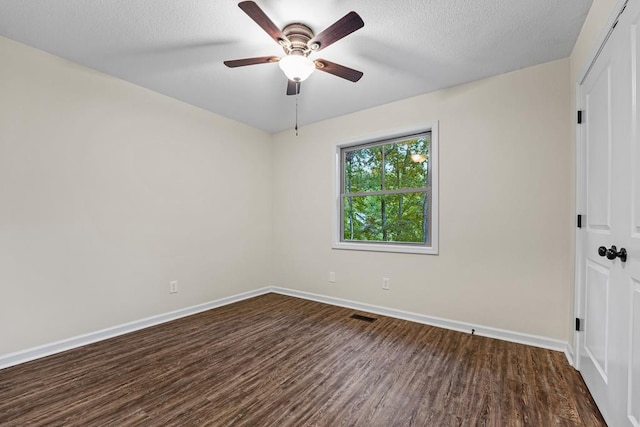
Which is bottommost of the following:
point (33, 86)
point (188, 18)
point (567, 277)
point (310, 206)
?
point (567, 277)

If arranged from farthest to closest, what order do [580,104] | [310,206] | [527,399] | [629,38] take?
[310,206] → [580,104] → [527,399] → [629,38]

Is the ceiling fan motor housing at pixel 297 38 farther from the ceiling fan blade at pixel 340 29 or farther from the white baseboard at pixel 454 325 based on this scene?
the white baseboard at pixel 454 325

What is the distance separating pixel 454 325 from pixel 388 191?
5.24ft

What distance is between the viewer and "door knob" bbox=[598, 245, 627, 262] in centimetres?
136

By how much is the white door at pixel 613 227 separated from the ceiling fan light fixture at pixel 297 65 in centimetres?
165

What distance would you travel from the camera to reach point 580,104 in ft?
6.81

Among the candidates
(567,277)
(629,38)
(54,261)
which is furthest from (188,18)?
(567,277)

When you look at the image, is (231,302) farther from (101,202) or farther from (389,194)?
(389,194)

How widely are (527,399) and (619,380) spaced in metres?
0.53

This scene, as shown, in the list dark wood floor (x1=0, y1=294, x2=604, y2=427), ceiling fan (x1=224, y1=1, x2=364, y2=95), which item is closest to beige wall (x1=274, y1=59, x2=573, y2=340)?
dark wood floor (x1=0, y1=294, x2=604, y2=427)

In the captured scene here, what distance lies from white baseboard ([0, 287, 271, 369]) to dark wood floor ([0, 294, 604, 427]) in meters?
0.10

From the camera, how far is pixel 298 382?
1.95 m

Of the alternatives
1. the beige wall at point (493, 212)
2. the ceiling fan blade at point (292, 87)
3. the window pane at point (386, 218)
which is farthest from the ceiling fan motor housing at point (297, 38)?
the window pane at point (386, 218)

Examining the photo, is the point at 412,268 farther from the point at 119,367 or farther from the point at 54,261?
the point at 54,261
